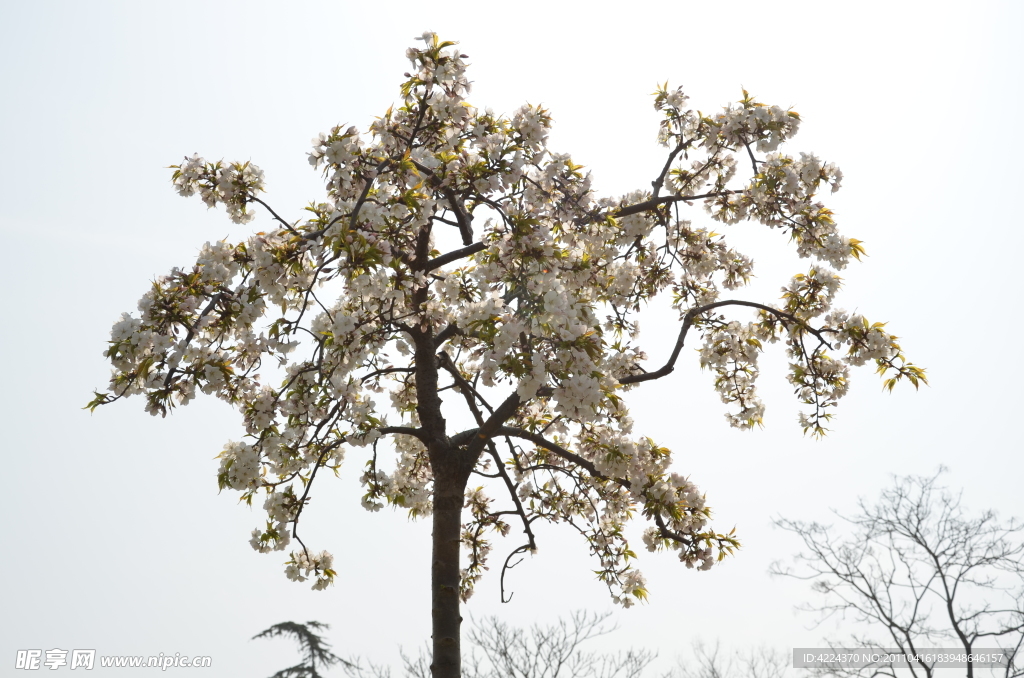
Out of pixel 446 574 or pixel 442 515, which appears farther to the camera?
pixel 442 515

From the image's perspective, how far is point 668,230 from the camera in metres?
5.51

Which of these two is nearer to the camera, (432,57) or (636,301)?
(432,57)


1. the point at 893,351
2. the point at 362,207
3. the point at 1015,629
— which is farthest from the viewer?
the point at 1015,629

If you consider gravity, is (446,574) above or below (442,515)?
below

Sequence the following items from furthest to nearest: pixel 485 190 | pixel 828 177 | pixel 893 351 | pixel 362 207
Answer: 1. pixel 828 177
2. pixel 893 351
3. pixel 485 190
4. pixel 362 207

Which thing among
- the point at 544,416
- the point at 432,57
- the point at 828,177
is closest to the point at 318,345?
the point at 432,57

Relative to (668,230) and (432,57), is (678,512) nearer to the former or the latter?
(668,230)

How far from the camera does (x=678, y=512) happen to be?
14.3 ft

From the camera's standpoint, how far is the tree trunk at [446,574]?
4.43 m

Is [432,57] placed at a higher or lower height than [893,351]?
higher

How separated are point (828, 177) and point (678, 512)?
2.56 meters

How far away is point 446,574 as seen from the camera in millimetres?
4625

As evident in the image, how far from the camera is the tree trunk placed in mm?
4430

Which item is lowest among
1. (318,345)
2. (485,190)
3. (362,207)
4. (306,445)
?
(306,445)
